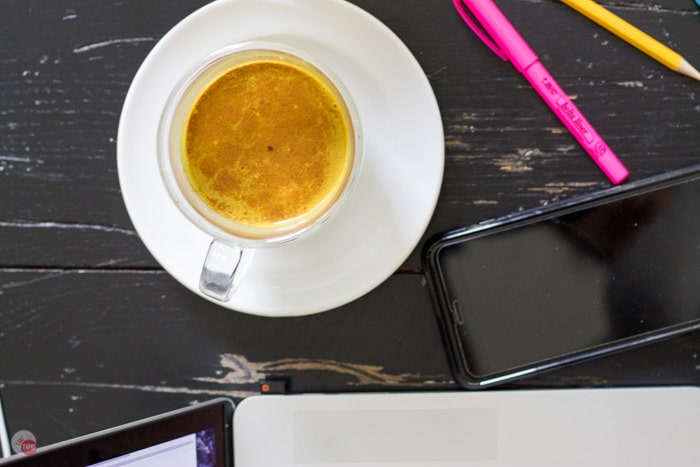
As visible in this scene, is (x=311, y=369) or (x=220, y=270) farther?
(x=311, y=369)

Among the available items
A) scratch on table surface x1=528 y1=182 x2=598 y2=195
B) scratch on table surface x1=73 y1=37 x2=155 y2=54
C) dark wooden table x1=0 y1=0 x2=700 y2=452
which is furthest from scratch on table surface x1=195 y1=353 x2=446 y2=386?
scratch on table surface x1=73 y1=37 x2=155 y2=54

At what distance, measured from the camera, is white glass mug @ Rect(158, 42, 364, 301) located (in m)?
0.62

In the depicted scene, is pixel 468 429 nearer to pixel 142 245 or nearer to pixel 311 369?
pixel 311 369

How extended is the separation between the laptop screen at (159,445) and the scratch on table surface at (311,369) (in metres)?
0.04

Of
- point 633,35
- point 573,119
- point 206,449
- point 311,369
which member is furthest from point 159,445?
point 633,35

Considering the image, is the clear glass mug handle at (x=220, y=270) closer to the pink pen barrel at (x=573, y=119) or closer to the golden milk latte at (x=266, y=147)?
the golden milk latte at (x=266, y=147)

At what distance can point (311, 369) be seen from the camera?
74cm

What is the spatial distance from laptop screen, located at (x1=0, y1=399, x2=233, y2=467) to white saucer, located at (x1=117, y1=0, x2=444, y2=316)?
146 mm

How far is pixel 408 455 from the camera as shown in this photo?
727 millimetres

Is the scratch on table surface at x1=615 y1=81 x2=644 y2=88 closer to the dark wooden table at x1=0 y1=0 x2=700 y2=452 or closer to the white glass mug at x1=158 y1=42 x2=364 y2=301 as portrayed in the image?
the dark wooden table at x1=0 y1=0 x2=700 y2=452

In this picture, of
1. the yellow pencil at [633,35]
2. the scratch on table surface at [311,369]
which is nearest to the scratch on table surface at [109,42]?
the scratch on table surface at [311,369]

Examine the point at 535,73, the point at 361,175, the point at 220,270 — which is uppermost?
the point at 535,73

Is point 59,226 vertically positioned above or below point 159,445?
above

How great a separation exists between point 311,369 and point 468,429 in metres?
0.19
